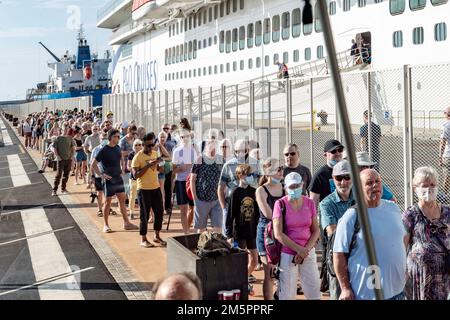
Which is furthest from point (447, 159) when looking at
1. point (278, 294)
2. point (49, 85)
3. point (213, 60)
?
point (49, 85)

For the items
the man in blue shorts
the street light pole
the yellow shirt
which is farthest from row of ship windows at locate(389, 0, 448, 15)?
the street light pole

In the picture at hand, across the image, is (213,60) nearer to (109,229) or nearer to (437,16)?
(437,16)

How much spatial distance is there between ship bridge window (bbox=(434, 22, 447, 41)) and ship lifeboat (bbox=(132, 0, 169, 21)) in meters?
25.4

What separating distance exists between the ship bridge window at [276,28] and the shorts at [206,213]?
23210mm

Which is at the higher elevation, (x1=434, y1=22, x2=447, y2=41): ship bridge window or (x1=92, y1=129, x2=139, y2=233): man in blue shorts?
(x1=434, y1=22, x2=447, y2=41): ship bridge window

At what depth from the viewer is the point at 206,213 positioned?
799cm

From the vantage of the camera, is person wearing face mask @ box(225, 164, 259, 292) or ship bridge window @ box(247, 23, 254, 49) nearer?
person wearing face mask @ box(225, 164, 259, 292)

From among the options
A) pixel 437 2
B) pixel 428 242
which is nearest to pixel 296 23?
pixel 437 2

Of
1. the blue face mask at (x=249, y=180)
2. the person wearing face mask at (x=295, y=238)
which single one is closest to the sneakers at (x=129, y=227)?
the blue face mask at (x=249, y=180)

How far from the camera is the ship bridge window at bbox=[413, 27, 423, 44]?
19969mm

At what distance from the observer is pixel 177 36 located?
45969 mm

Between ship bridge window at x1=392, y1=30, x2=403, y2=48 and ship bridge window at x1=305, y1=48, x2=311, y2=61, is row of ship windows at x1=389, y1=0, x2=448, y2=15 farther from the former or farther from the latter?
ship bridge window at x1=305, y1=48, x2=311, y2=61

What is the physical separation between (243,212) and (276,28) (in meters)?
25.5

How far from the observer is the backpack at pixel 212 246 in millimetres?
4914
